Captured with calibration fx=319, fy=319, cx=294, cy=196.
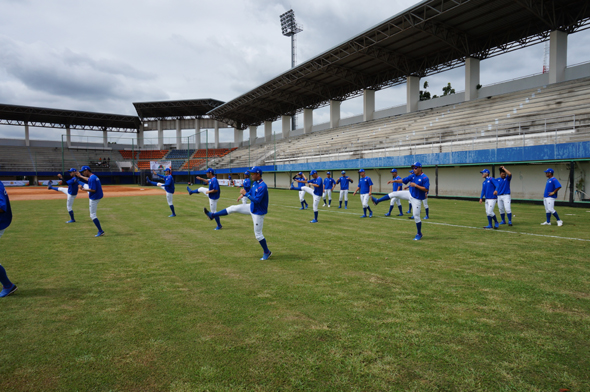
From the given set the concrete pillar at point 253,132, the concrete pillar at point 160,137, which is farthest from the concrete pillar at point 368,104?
the concrete pillar at point 160,137

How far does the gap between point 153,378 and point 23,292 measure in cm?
395

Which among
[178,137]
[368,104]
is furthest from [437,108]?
[178,137]

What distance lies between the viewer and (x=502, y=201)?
39.3 ft

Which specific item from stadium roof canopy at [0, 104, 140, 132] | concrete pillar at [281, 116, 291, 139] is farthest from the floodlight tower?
stadium roof canopy at [0, 104, 140, 132]

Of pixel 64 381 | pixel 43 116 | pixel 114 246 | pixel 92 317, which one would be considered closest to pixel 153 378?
pixel 64 381

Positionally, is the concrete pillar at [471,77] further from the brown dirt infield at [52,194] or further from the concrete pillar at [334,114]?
the brown dirt infield at [52,194]

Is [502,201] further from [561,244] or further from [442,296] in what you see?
[442,296]

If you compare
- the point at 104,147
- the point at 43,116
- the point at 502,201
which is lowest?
the point at 502,201

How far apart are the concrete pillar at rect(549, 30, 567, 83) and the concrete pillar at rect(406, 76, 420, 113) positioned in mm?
13293

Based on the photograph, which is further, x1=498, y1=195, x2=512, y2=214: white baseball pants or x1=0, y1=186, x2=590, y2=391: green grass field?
x1=498, y1=195, x2=512, y2=214: white baseball pants

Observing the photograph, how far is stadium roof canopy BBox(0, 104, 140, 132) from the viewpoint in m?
59.6

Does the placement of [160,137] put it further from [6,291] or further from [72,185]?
[6,291]

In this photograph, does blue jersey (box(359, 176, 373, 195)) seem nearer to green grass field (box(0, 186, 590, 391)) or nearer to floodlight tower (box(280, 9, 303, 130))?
green grass field (box(0, 186, 590, 391))

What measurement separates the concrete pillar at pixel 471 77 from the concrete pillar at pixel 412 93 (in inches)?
246
